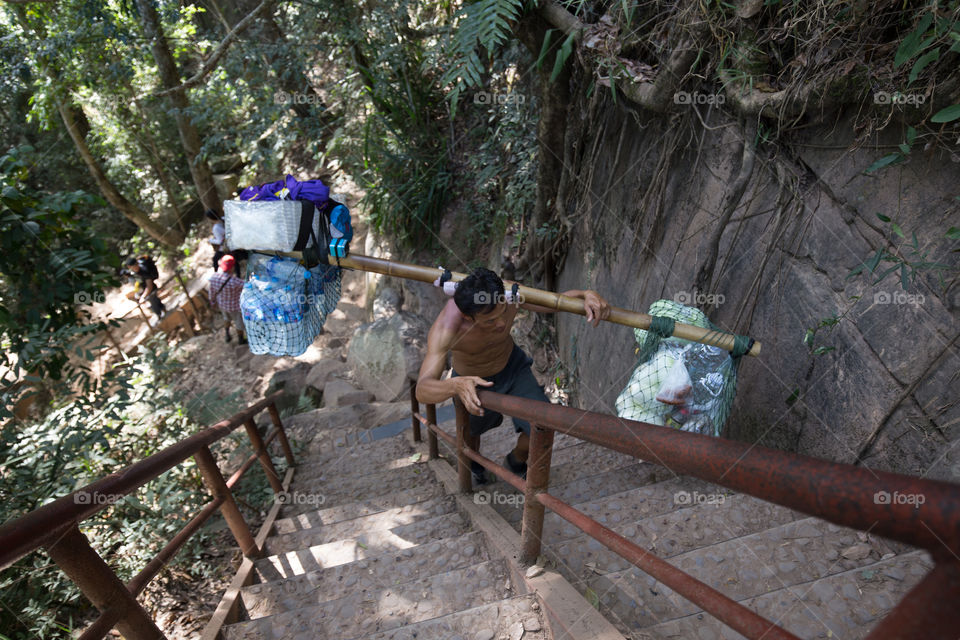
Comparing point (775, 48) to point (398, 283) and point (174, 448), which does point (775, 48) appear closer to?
point (174, 448)

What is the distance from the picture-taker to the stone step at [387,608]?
6.41 ft

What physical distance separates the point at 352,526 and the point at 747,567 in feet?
7.19

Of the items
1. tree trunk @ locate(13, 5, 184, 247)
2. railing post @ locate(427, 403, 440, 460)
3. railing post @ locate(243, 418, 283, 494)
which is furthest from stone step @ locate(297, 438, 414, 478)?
tree trunk @ locate(13, 5, 184, 247)

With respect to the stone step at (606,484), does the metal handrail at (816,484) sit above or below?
above

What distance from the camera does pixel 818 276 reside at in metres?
2.32

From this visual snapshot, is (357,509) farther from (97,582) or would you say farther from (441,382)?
(97,582)

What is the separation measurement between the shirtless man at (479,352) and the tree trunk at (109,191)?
9.37 m

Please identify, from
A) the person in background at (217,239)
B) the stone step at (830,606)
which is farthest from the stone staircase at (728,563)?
the person in background at (217,239)

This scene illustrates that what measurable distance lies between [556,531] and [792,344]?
4.90ft

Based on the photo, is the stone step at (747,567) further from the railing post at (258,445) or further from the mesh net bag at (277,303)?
the railing post at (258,445)

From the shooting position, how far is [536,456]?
5.47ft

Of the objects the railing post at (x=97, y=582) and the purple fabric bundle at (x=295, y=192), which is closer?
the railing post at (x=97, y=582)

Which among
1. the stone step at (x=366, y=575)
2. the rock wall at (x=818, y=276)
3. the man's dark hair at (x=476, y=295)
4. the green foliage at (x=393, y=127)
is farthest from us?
the green foliage at (x=393, y=127)

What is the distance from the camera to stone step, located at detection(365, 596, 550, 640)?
164 cm
